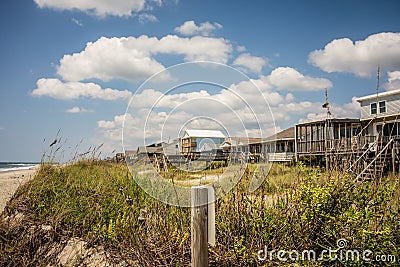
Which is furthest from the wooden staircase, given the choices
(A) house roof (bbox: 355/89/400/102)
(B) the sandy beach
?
(A) house roof (bbox: 355/89/400/102)

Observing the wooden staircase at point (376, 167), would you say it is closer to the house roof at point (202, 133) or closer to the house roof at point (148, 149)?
the house roof at point (202, 133)

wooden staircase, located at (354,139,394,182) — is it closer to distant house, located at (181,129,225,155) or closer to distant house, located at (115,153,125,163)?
distant house, located at (181,129,225,155)

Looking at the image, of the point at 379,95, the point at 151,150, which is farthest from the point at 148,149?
the point at 379,95

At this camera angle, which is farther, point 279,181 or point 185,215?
point 279,181

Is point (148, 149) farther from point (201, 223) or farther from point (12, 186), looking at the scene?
point (12, 186)

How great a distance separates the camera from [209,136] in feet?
11.1

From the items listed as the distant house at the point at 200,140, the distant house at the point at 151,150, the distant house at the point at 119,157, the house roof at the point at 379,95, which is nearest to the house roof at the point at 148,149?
the distant house at the point at 151,150

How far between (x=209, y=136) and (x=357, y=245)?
1.72 meters

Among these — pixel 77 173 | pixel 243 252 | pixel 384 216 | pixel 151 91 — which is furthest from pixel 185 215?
pixel 77 173

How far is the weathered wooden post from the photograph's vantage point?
3.02 m

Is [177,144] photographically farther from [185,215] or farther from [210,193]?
[185,215]

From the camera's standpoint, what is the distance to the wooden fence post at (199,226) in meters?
3.02

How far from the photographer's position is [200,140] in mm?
3402

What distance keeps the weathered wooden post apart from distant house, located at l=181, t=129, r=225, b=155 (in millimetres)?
520
